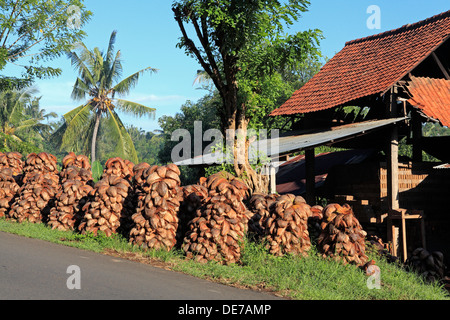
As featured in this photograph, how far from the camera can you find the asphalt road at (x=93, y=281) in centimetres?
571

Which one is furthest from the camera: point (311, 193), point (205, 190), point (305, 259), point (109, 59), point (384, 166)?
point (109, 59)

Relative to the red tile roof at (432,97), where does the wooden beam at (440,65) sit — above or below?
above

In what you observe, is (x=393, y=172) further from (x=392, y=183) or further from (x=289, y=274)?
(x=289, y=274)

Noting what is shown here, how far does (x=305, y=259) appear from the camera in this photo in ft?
26.5

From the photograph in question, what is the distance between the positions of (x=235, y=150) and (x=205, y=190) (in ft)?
8.72

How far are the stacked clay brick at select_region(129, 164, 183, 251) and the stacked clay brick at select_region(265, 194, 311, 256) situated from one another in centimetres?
170

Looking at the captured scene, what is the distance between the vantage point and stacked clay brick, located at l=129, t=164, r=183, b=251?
8.57 m

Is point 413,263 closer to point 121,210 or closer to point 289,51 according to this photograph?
point 121,210

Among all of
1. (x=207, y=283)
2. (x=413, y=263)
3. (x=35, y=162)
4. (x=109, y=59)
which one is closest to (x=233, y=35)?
(x=35, y=162)

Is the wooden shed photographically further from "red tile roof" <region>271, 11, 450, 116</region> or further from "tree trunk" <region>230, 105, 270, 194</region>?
"tree trunk" <region>230, 105, 270, 194</region>

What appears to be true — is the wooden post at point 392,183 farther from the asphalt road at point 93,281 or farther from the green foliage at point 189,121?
the green foliage at point 189,121

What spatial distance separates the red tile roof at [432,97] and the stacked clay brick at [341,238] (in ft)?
17.2

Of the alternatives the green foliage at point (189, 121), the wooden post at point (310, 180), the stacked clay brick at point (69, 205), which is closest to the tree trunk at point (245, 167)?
the wooden post at point (310, 180)

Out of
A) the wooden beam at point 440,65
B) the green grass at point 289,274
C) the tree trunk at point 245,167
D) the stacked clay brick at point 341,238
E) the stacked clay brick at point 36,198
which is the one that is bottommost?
the green grass at point 289,274
